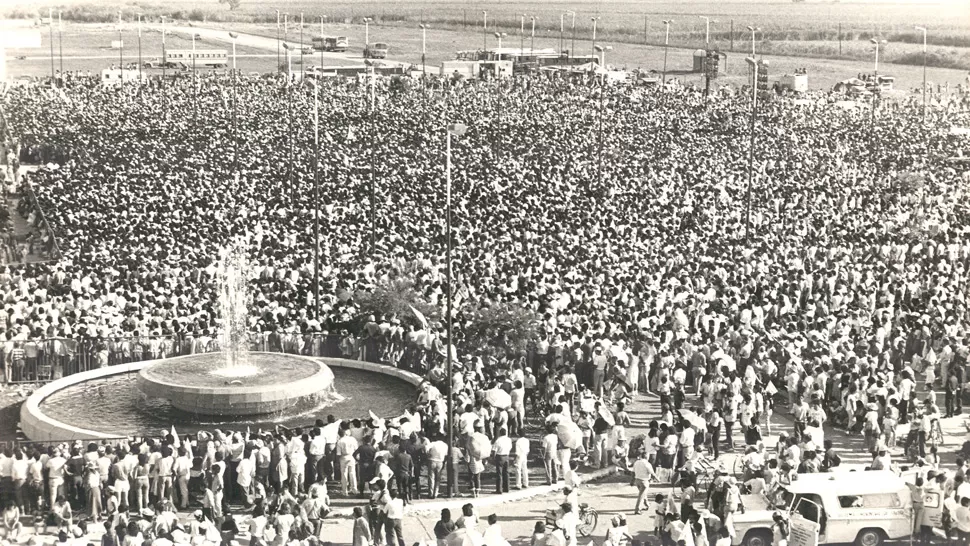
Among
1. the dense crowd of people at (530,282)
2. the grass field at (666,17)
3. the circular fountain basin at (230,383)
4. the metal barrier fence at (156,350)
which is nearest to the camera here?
the dense crowd of people at (530,282)

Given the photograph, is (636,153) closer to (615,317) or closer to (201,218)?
(201,218)

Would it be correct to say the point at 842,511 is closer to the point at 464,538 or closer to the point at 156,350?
the point at 464,538

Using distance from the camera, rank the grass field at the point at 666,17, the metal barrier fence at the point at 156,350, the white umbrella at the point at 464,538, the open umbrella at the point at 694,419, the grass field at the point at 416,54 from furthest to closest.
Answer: the grass field at the point at 666,17 < the grass field at the point at 416,54 < the metal barrier fence at the point at 156,350 < the open umbrella at the point at 694,419 < the white umbrella at the point at 464,538

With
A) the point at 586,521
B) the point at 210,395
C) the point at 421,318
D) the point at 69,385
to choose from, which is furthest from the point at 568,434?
the point at 69,385

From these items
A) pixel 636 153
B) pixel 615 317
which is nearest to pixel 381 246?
pixel 615 317

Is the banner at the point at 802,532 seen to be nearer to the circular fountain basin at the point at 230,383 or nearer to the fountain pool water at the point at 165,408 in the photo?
the fountain pool water at the point at 165,408

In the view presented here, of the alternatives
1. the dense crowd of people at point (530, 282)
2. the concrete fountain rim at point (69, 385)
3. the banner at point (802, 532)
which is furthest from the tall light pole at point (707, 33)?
the banner at point (802, 532)
